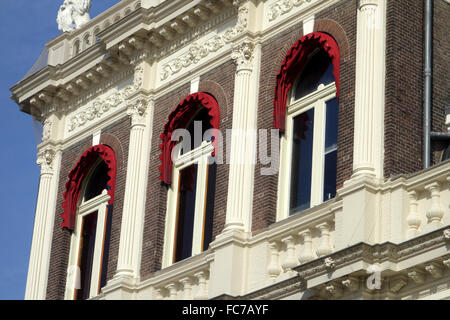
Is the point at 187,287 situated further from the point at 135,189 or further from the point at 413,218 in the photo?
the point at 413,218

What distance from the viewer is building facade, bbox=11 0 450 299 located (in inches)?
1014

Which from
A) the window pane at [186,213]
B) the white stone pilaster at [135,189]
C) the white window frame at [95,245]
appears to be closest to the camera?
the window pane at [186,213]

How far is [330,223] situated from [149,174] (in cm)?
679

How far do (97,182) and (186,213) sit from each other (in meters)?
4.11

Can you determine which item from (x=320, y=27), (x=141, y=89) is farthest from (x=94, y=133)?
(x=320, y=27)

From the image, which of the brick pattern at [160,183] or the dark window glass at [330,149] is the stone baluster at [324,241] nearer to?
the dark window glass at [330,149]

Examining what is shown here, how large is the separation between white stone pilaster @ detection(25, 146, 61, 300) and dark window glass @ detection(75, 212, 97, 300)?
1.03m

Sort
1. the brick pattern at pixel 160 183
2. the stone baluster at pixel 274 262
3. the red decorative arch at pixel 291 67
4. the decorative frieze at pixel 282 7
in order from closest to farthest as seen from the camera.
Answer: the stone baluster at pixel 274 262, the red decorative arch at pixel 291 67, the decorative frieze at pixel 282 7, the brick pattern at pixel 160 183

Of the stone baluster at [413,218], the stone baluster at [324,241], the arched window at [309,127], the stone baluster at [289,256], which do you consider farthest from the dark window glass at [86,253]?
the stone baluster at [413,218]

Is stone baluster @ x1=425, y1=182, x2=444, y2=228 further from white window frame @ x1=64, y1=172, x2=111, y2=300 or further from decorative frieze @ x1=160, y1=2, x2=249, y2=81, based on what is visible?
white window frame @ x1=64, y1=172, x2=111, y2=300

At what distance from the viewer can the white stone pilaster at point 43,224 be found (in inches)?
1373

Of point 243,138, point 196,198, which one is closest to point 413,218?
point 243,138

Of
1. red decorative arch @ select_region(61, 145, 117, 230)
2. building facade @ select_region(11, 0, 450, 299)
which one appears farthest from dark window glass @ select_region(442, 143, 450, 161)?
red decorative arch @ select_region(61, 145, 117, 230)

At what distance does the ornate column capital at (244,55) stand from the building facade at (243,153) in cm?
3
